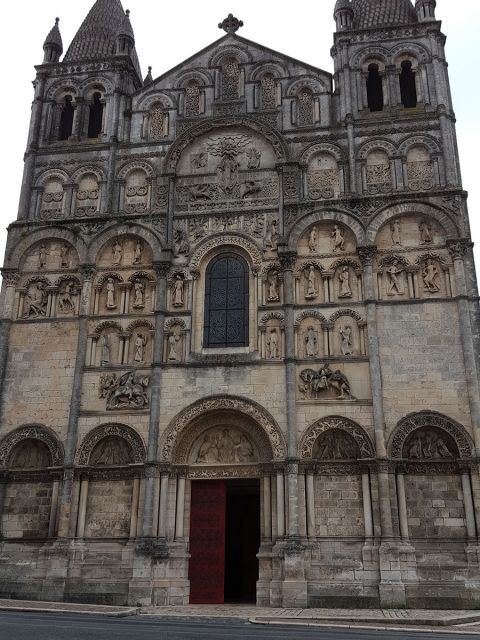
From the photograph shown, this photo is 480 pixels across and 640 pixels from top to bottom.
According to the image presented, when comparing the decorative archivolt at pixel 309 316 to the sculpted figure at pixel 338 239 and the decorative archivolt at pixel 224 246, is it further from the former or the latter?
the decorative archivolt at pixel 224 246

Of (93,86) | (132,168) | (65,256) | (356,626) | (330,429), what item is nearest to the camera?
(356,626)

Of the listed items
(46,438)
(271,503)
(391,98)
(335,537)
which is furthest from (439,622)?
(391,98)

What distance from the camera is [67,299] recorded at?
78.6 feet

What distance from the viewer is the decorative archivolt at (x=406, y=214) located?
73.8 feet

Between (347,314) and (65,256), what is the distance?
10.4m

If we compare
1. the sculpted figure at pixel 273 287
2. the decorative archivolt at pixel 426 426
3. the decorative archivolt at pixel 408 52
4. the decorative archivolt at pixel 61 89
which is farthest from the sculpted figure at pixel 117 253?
the decorative archivolt at pixel 408 52

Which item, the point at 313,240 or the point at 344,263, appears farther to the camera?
the point at 313,240

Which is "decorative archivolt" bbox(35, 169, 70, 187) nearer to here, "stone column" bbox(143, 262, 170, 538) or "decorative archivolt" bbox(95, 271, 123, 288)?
"decorative archivolt" bbox(95, 271, 123, 288)

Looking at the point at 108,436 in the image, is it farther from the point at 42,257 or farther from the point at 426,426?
the point at 426,426

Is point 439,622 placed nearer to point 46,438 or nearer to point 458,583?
point 458,583

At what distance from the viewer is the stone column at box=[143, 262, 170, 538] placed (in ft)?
67.5

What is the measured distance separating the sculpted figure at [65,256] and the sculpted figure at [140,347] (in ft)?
13.3

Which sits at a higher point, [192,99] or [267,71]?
[267,71]

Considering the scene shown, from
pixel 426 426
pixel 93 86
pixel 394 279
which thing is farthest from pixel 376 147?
pixel 93 86
